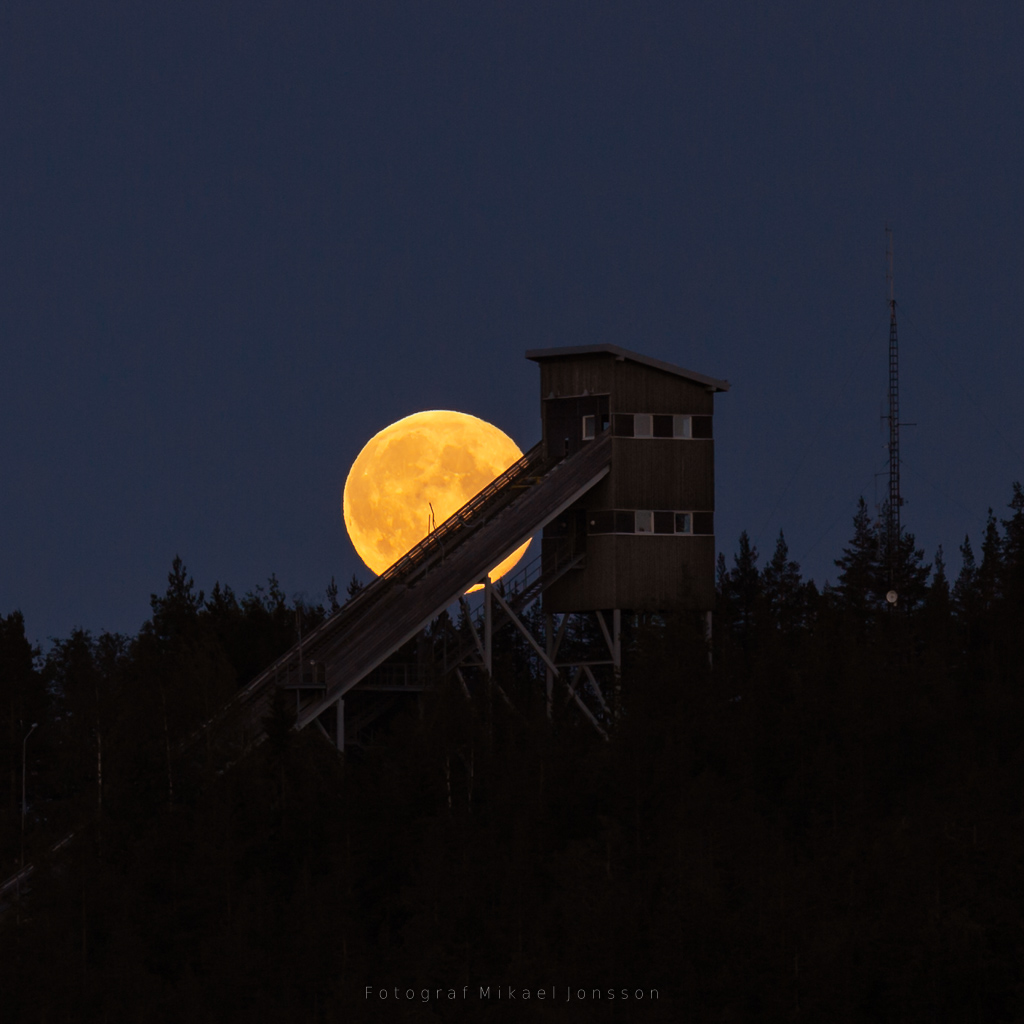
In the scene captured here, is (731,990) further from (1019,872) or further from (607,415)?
(607,415)

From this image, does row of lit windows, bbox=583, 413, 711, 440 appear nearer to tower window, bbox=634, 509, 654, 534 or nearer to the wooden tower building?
the wooden tower building

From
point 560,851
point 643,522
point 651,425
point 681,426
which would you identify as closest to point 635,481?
point 643,522

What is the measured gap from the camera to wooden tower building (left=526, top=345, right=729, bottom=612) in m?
85.4

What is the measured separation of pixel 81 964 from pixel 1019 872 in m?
28.8

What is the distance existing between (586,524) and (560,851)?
13.8m

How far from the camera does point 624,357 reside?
86.1m

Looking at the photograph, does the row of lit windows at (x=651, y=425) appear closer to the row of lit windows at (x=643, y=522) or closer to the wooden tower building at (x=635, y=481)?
the wooden tower building at (x=635, y=481)

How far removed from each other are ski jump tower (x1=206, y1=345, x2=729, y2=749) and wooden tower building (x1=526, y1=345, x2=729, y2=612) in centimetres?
4

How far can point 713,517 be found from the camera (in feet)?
289

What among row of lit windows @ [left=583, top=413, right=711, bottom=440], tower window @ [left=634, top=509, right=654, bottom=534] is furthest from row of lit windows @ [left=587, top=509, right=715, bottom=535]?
row of lit windows @ [left=583, top=413, right=711, bottom=440]

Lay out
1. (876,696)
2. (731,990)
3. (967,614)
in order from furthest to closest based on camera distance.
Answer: (967,614) → (876,696) → (731,990)

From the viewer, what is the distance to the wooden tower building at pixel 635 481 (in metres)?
85.4

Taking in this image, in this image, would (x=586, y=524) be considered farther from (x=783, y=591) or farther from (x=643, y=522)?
(x=783, y=591)

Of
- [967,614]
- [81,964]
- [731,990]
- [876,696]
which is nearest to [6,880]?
[81,964]
